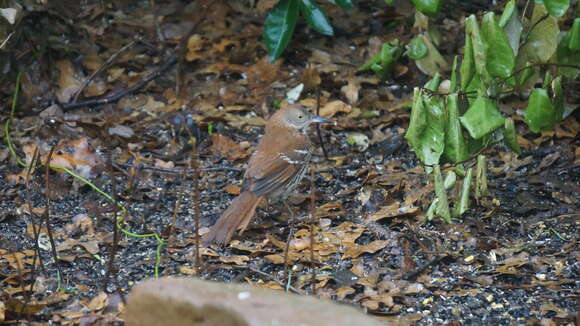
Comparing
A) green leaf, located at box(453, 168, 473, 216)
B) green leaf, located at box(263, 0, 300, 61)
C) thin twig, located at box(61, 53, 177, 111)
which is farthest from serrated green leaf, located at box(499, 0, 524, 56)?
thin twig, located at box(61, 53, 177, 111)

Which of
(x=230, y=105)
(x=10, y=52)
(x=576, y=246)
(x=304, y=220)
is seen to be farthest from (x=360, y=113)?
(x=10, y=52)

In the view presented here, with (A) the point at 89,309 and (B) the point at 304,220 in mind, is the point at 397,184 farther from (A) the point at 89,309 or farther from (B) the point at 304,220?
(A) the point at 89,309

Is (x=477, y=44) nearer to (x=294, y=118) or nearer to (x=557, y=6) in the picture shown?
(x=557, y=6)

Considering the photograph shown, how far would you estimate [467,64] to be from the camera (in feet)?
15.3

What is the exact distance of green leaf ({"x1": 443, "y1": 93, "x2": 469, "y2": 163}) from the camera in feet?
15.7

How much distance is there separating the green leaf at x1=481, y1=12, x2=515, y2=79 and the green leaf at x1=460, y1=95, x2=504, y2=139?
0.19 m

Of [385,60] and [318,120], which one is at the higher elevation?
[385,60]

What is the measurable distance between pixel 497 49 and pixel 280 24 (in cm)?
233

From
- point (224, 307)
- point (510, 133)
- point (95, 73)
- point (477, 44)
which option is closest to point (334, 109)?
point (95, 73)

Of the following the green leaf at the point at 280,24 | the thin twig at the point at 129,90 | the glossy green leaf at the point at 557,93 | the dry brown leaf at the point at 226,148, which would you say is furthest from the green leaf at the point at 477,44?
the thin twig at the point at 129,90

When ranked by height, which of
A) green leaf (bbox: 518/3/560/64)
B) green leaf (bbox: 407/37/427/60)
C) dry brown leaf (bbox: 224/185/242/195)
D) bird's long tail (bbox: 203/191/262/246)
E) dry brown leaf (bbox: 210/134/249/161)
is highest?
green leaf (bbox: 407/37/427/60)

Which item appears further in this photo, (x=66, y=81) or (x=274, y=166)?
(x=66, y=81)

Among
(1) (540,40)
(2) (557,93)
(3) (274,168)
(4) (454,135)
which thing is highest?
(1) (540,40)

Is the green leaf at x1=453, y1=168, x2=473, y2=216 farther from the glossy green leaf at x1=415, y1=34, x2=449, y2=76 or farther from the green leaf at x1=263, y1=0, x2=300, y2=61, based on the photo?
the green leaf at x1=263, y1=0, x2=300, y2=61
